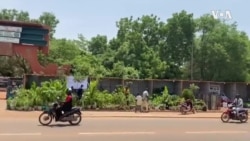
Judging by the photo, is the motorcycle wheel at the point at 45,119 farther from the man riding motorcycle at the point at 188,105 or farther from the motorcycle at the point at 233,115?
the man riding motorcycle at the point at 188,105

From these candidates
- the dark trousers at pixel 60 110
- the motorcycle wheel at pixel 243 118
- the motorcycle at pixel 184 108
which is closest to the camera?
the dark trousers at pixel 60 110

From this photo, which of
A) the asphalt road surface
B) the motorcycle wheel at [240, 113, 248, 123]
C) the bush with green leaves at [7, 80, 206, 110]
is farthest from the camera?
the bush with green leaves at [7, 80, 206, 110]

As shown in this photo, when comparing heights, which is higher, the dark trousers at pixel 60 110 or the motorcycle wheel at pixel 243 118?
the dark trousers at pixel 60 110

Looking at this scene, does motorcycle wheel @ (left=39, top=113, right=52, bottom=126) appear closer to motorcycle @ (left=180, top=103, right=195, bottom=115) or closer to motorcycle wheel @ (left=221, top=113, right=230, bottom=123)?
motorcycle wheel @ (left=221, top=113, right=230, bottom=123)

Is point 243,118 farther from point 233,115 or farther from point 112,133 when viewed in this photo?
point 112,133

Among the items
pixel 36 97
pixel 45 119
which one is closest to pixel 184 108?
pixel 36 97

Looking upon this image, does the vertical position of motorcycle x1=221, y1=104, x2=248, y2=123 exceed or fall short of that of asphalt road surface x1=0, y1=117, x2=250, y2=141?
it exceeds it

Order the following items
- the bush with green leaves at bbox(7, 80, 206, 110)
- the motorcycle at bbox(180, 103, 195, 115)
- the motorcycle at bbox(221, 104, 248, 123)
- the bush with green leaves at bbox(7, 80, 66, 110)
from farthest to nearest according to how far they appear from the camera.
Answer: the motorcycle at bbox(180, 103, 195, 115) → the bush with green leaves at bbox(7, 80, 206, 110) → the bush with green leaves at bbox(7, 80, 66, 110) → the motorcycle at bbox(221, 104, 248, 123)

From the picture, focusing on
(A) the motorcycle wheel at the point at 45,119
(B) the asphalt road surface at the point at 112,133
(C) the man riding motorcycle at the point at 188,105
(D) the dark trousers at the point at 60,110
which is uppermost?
(C) the man riding motorcycle at the point at 188,105

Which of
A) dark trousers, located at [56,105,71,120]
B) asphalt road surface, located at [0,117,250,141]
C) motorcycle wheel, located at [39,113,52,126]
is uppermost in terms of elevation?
dark trousers, located at [56,105,71,120]

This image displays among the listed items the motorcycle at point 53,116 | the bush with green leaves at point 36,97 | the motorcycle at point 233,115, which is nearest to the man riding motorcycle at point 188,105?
the motorcycle at point 233,115

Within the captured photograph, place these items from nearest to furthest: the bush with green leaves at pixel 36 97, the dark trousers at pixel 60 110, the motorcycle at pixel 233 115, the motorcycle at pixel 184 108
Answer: the dark trousers at pixel 60 110
the motorcycle at pixel 233 115
the bush with green leaves at pixel 36 97
the motorcycle at pixel 184 108

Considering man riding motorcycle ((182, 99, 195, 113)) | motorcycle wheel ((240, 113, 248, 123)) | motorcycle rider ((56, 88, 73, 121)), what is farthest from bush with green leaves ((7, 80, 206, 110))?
motorcycle rider ((56, 88, 73, 121))

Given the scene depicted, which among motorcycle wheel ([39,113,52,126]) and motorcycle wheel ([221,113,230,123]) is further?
motorcycle wheel ([221,113,230,123])
